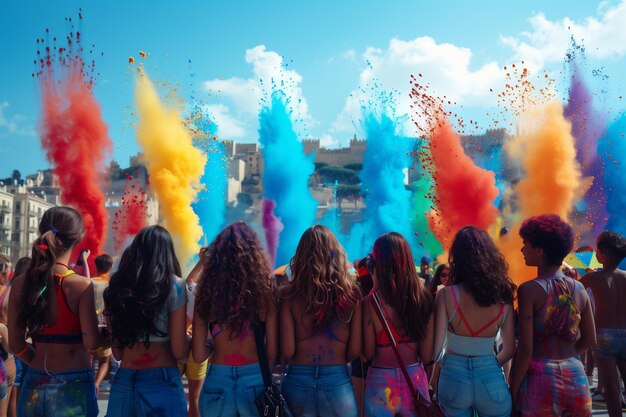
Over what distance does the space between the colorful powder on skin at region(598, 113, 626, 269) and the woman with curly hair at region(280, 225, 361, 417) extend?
20488 millimetres

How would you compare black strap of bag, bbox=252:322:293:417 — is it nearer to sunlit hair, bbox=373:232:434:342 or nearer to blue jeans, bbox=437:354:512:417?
sunlit hair, bbox=373:232:434:342

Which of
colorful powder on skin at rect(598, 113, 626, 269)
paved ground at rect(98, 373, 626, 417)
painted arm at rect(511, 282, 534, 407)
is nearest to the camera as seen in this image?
painted arm at rect(511, 282, 534, 407)

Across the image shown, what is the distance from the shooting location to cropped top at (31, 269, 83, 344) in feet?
11.5

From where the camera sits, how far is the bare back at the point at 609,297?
5.34 metres

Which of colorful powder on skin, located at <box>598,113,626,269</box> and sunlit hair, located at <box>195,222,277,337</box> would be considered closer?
sunlit hair, located at <box>195,222,277,337</box>

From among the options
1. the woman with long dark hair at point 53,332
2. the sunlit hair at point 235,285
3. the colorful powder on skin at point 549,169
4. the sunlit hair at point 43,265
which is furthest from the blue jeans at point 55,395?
the colorful powder on skin at point 549,169

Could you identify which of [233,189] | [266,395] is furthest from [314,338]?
[233,189]

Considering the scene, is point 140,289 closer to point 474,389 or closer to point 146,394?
point 146,394

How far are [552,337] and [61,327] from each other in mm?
3362

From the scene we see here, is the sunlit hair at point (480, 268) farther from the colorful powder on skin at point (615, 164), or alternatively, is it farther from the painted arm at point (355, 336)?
the colorful powder on skin at point (615, 164)

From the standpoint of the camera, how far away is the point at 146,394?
3393 millimetres

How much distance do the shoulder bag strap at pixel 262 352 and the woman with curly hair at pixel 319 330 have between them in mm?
156

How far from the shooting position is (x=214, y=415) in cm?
335

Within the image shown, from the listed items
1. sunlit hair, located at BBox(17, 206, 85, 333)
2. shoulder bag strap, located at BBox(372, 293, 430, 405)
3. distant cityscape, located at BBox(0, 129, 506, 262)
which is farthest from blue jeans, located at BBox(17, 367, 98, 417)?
distant cityscape, located at BBox(0, 129, 506, 262)
